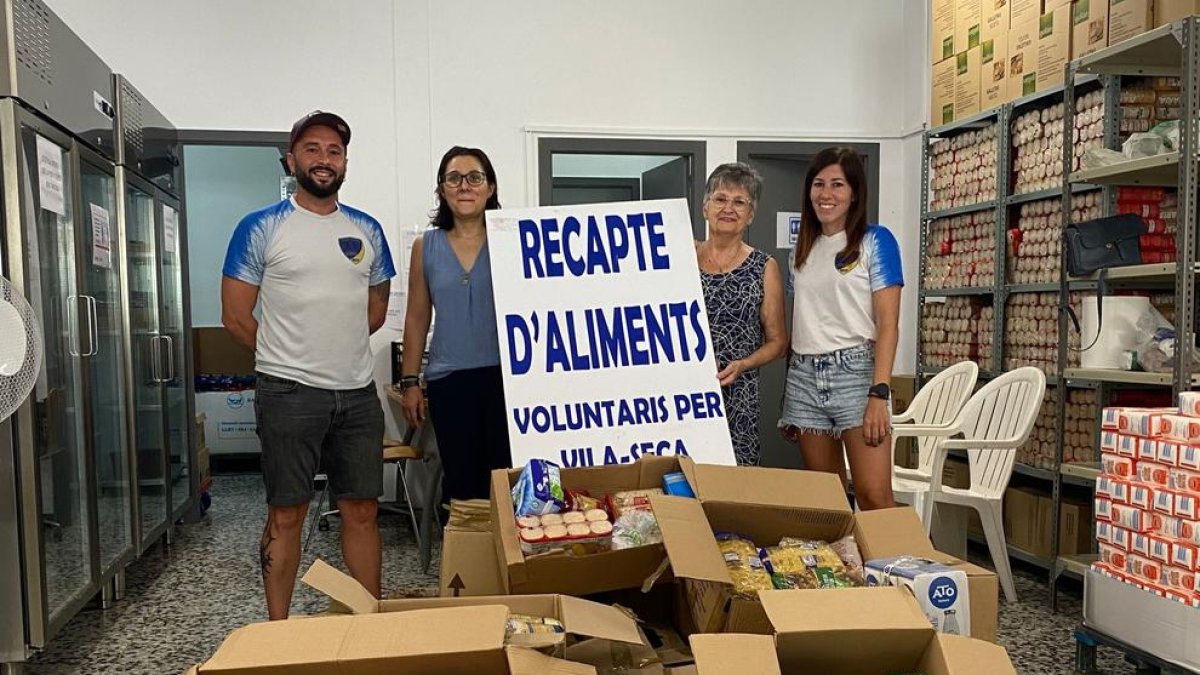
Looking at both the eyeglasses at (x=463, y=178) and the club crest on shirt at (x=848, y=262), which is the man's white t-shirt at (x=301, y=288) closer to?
the eyeglasses at (x=463, y=178)

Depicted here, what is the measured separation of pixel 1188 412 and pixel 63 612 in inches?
133

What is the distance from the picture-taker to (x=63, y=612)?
285 centimetres

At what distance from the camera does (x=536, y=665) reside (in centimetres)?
117

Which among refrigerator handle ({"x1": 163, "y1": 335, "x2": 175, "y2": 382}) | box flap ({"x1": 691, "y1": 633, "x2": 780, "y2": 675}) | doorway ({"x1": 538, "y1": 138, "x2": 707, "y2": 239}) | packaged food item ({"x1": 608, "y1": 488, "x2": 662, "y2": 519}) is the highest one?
doorway ({"x1": 538, "y1": 138, "x2": 707, "y2": 239})

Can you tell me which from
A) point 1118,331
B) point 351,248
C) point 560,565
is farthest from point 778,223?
point 560,565

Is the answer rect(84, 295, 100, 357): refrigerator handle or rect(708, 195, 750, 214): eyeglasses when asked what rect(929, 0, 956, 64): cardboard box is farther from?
rect(84, 295, 100, 357): refrigerator handle

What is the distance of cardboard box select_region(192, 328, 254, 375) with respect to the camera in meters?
6.59

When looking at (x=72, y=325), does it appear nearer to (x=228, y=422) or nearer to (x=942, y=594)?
(x=942, y=594)

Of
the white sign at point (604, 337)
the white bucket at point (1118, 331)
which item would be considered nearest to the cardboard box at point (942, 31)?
the white bucket at point (1118, 331)

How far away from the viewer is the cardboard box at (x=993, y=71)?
420 centimetres

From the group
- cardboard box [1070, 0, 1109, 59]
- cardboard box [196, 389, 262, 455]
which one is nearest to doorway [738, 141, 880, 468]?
cardboard box [1070, 0, 1109, 59]

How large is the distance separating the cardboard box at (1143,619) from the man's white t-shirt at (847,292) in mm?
1010

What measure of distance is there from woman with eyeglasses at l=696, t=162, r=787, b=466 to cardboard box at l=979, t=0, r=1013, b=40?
2280mm

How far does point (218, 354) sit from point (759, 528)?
578cm
